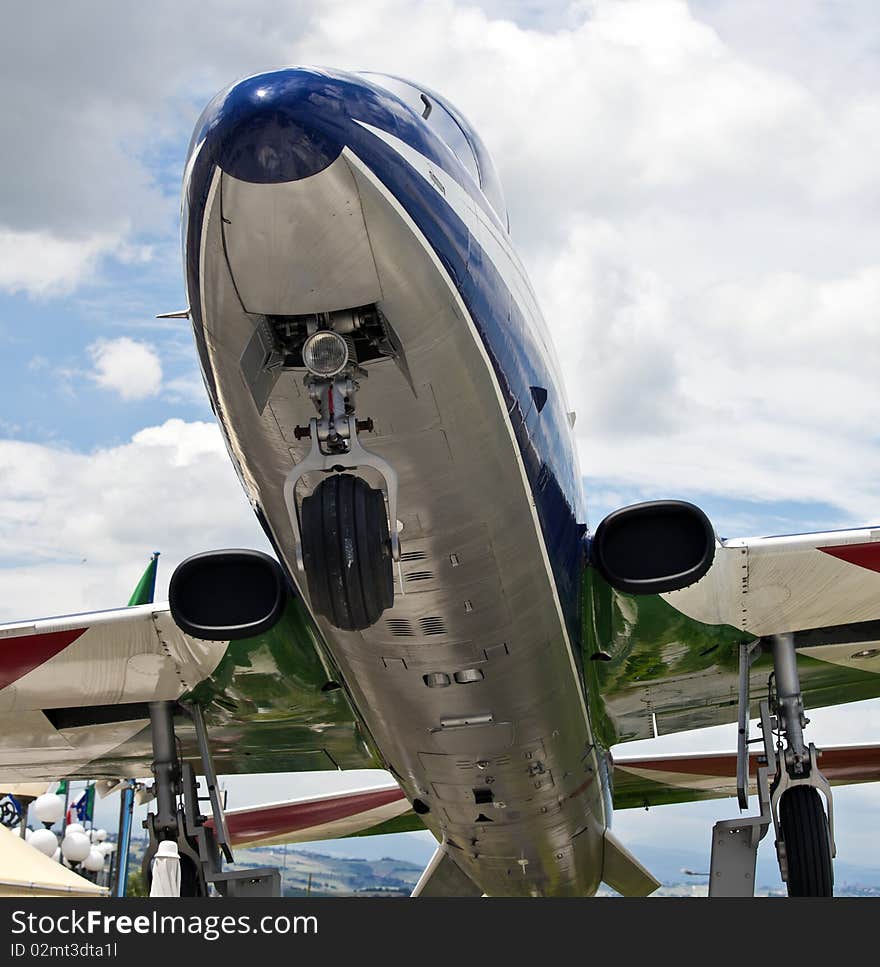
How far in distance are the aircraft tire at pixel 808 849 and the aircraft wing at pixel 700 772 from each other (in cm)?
504

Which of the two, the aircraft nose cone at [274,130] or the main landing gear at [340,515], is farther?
the main landing gear at [340,515]

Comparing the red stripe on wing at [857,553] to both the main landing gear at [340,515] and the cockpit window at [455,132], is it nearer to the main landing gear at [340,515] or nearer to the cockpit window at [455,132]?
the cockpit window at [455,132]

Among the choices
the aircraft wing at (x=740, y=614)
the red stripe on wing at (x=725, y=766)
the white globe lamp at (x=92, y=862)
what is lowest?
the aircraft wing at (x=740, y=614)

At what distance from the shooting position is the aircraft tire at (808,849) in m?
7.77

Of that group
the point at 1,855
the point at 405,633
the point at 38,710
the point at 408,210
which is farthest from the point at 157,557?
the point at 408,210

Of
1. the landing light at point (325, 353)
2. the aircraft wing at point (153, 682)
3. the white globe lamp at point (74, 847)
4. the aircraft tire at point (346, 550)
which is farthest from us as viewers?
the white globe lamp at point (74, 847)

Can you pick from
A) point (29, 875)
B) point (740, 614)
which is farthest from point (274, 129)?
point (29, 875)

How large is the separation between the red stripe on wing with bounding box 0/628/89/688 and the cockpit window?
4.68m

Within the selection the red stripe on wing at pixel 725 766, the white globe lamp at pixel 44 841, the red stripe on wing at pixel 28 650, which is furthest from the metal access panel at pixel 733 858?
the white globe lamp at pixel 44 841

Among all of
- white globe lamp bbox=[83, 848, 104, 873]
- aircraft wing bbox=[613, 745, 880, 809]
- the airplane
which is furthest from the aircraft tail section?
white globe lamp bbox=[83, 848, 104, 873]

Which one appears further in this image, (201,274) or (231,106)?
(201,274)

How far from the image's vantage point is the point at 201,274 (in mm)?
4961
